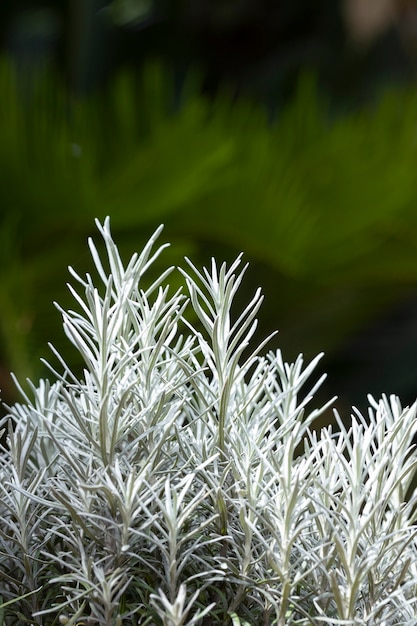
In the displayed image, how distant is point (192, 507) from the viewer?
39 centimetres

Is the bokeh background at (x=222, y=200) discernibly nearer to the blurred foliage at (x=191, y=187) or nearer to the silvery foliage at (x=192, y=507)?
the blurred foliage at (x=191, y=187)

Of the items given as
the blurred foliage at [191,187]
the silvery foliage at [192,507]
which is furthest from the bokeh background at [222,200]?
the silvery foliage at [192,507]

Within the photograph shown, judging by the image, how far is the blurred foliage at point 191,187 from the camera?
1.73 m

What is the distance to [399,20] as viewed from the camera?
3.38 meters

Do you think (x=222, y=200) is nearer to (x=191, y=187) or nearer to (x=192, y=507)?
(x=191, y=187)

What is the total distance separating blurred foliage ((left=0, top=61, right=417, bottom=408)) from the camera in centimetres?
173

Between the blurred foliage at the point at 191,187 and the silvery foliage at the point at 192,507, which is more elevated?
the blurred foliage at the point at 191,187

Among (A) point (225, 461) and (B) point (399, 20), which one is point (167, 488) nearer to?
(A) point (225, 461)

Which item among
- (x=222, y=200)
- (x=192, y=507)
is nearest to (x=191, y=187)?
(x=222, y=200)

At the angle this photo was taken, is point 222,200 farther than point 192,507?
Yes

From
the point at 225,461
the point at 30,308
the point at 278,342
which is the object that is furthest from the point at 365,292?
the point at 225,461

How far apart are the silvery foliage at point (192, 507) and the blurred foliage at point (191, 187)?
43.3 inches

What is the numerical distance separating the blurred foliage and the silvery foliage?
110cm

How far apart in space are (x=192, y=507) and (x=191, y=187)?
1.38 meters
